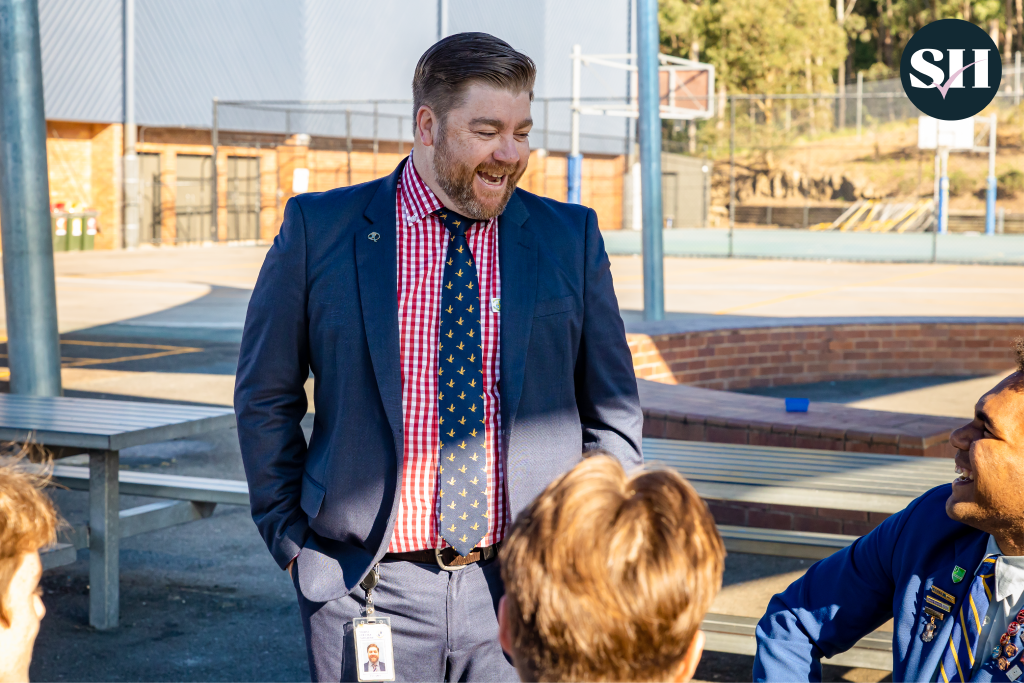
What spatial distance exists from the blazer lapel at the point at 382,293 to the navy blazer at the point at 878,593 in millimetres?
776

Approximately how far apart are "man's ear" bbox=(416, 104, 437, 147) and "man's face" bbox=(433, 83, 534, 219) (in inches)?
1.0

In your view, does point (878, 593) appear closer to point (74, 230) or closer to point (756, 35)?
point (74, 230)

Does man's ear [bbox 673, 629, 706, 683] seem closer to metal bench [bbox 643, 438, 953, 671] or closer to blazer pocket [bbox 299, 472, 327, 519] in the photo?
blazer pocket [bbox 299, 472, 327, 519]

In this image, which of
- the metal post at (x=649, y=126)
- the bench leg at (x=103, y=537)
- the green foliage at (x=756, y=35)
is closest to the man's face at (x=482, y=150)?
the bench leg at (x=103, y=537)

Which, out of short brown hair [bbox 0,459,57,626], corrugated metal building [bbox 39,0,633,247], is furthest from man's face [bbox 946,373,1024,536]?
corrugated metal building [bbox 39,0,633,247]

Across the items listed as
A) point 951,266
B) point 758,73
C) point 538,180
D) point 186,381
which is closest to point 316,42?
point 538,180

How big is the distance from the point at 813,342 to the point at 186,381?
475cm

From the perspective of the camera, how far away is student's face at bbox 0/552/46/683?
4.96 ft

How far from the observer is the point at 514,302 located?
2.09m

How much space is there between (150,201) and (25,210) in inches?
948

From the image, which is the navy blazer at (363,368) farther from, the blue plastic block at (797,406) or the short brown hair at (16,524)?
the blue plastic block at (797,406)

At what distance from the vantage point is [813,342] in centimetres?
860

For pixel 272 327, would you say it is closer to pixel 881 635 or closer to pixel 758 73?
pixel 881 635

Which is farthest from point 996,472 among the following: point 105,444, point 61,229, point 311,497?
point 61,229
